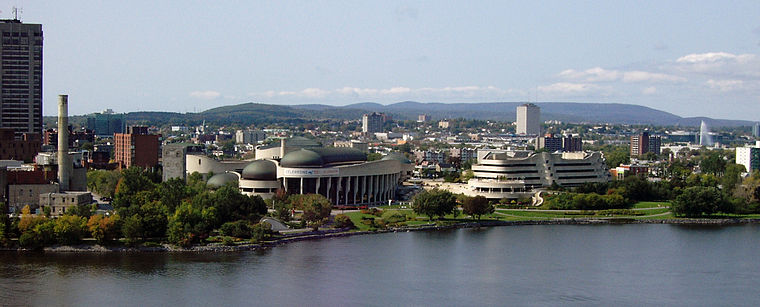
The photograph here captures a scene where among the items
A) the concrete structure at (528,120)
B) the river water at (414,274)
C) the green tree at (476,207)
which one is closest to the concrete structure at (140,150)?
the green tree at (476,207)

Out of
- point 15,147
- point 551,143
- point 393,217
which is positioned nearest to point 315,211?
point 393,217

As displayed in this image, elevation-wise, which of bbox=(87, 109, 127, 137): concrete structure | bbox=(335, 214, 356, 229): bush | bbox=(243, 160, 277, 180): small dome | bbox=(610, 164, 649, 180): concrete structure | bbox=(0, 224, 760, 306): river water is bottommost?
bbox=(0, 224, 760, 306): river water

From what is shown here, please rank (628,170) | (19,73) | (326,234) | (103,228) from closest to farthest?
(103,228) → (326,234) → (19,73) → (628,170)

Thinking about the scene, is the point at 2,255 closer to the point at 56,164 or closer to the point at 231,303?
the point at 231,303

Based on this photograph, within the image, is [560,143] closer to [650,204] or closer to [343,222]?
[650,204]

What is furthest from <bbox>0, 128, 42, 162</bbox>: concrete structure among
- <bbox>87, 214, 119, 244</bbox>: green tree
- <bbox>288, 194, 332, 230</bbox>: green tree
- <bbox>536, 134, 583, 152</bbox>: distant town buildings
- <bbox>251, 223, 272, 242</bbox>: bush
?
<bbox>536, 134, 583, 152</bbox>: distant town buildings

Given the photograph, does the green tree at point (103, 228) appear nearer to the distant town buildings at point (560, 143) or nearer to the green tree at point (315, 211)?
the green tree at point (315, 211)

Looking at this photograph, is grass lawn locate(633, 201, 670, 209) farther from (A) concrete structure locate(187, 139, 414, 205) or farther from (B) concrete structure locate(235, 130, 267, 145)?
(B) concrete structure locate(235, 130, 267, 145)
